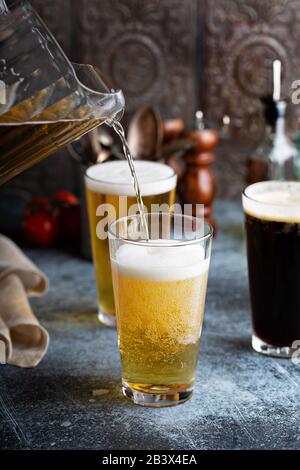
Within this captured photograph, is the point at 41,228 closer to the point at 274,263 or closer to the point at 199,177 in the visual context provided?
the point at 199,177

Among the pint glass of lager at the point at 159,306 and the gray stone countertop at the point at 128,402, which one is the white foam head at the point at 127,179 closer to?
the pint glass of lager at the point at 159,306

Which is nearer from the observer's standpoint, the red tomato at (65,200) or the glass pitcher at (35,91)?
the glass pitcher at (35,91)

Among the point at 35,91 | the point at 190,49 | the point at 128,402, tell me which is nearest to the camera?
the point at 35,91

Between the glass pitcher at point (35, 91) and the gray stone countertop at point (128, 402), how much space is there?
42 centimetres

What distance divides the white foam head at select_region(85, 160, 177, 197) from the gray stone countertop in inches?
11.6

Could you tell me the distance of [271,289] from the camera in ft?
4.64

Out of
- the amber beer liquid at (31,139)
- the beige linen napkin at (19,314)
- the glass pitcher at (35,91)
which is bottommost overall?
the beige linen napkin at (19,314)

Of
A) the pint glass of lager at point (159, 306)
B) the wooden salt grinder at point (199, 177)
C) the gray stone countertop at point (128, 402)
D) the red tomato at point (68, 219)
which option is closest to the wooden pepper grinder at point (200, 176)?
the wooden salt grinder at point (199, 177)

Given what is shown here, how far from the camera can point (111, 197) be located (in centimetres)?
151

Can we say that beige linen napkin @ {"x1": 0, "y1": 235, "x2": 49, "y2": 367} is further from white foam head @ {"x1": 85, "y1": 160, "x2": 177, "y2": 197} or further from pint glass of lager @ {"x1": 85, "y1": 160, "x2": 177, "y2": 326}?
white foam head @ {"x1": 85, "y1": 160, "x2": 177, "y2": 197}

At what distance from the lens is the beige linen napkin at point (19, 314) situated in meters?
1.43

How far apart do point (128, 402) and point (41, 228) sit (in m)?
0.87

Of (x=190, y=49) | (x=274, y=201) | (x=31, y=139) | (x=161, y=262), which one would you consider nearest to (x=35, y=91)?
(x=31, y=139)
